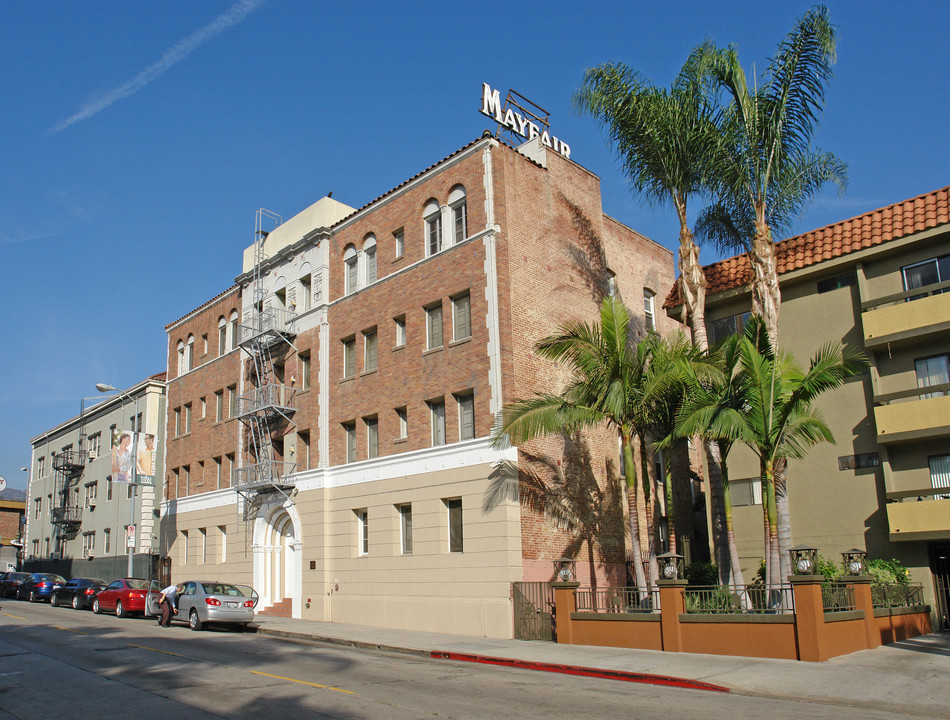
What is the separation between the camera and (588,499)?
24.8 meters

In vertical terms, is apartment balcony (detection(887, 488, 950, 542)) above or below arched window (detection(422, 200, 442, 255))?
below

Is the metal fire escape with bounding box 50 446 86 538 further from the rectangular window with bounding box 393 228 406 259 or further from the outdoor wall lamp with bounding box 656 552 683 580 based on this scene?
the outdoor wall lamp with bounding box 656 552 683 580

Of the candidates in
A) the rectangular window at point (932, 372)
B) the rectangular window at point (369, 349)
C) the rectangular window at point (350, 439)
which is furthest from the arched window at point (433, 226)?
the rectangular window at point (932, 372)

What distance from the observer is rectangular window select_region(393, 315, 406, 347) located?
2703 centimetres

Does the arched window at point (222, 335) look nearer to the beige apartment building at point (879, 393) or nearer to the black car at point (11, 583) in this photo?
the black car at point (11, 583)

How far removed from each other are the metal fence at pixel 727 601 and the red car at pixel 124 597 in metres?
20.2

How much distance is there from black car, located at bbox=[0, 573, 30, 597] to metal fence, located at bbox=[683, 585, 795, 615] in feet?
120

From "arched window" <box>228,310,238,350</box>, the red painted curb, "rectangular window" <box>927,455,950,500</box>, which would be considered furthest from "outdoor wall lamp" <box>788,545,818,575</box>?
"arched window" <box>228,310,238,350</box>

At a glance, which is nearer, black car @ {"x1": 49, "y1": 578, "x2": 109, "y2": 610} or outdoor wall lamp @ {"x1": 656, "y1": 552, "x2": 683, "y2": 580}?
outdoor wall lamp @ {"x1": 656, "y1": 552, "x2": 683, "y2": 580}

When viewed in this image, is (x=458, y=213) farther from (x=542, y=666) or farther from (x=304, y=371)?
(x=542, y=666)

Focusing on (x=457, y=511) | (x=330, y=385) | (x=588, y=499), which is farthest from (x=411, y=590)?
(x=330, y=385)

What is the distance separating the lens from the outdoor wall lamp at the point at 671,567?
18.3m

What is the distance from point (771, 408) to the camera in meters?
18.3

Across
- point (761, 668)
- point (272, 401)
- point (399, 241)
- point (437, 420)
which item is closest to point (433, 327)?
point (437, 420)
